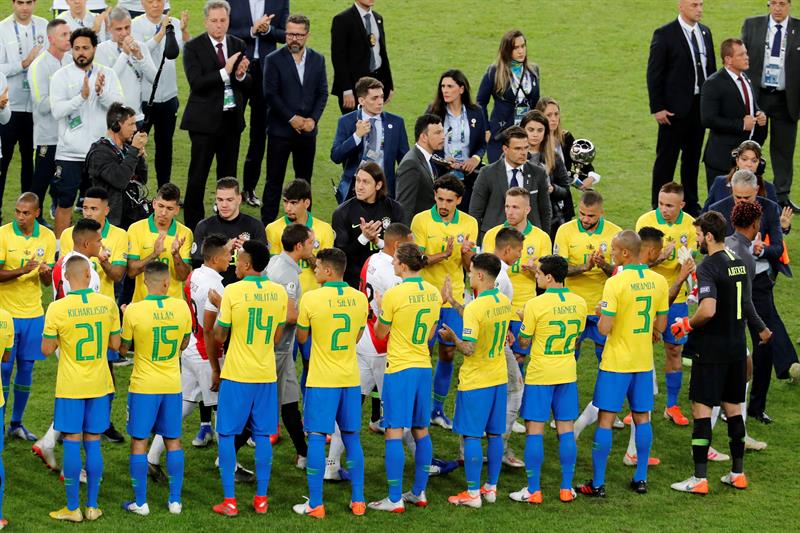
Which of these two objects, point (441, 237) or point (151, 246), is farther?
point (441, 237)

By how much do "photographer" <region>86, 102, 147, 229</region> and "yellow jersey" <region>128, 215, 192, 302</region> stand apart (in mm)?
992

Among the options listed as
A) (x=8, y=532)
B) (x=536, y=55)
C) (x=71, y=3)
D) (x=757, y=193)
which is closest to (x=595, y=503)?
(x=757, y=193)

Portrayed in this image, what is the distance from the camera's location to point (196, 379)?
34.0 ft

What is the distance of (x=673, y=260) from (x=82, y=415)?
532 cm

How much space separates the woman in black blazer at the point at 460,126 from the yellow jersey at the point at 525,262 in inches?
82.8

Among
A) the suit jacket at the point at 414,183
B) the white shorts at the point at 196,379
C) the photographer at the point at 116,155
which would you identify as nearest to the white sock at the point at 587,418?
the suit jacket at the point at 414,183

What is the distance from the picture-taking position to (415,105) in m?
20.0

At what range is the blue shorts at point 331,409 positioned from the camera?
9.53 metres

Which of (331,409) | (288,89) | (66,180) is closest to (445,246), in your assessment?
(331,409)

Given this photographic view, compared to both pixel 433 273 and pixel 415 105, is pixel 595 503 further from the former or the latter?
pixel 415 105

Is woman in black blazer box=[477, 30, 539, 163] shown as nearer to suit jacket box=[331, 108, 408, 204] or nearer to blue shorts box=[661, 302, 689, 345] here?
suit jacket box=[331, 108, 408, 204]

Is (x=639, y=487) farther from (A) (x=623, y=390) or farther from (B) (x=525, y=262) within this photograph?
(B) (x=525, y=262)

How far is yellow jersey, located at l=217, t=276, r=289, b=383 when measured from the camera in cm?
936

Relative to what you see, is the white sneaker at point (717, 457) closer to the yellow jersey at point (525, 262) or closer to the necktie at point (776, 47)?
the yellow jersey at point (525, 262)
